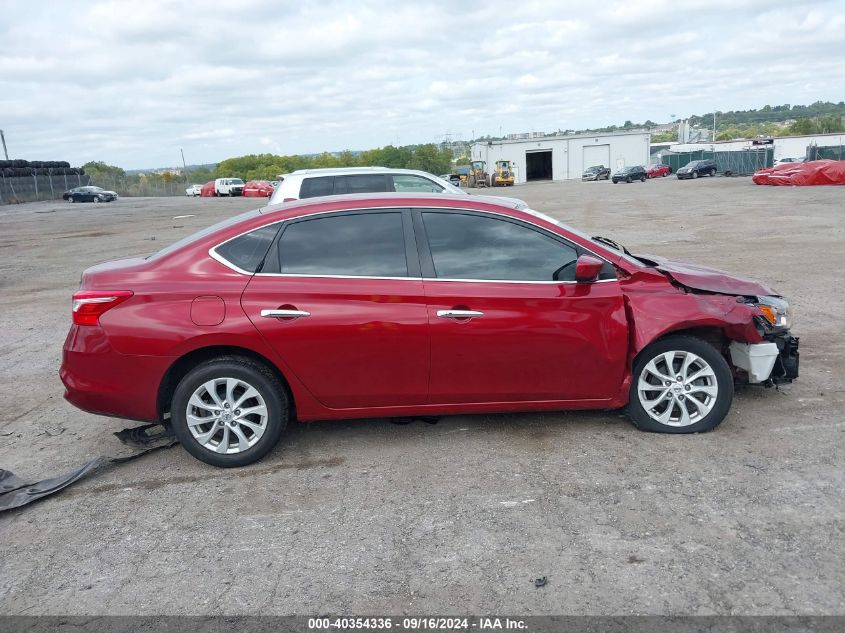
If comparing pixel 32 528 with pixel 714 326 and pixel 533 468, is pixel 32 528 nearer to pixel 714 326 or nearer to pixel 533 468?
pixel 533 468

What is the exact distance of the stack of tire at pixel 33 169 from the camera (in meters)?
52.2

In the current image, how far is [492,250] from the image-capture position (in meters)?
4.76

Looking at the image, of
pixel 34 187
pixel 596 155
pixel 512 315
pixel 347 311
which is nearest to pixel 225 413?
pixel 347 311

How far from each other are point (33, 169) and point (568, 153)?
5054cm

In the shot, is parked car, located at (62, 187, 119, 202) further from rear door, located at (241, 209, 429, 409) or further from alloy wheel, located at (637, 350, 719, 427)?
alloy wheel, located at (637, 350, 719, 427)

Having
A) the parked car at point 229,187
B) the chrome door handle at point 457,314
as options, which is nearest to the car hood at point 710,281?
the chrome door handle at point 457,314

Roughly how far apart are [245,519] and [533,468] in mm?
1761

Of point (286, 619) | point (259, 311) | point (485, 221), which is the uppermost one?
point (485, 221)

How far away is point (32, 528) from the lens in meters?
4.03

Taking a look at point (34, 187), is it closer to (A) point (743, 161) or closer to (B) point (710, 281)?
(A) point (743, 161)

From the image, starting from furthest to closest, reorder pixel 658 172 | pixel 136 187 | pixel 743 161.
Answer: pixel 136 187 < pixel 658 172 < pixel 743 161

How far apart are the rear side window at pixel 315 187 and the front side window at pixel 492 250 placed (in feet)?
20.4

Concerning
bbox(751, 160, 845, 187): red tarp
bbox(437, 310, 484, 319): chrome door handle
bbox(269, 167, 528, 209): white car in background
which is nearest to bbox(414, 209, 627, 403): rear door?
bbox(437, 310, 484, 319): chrome door handle

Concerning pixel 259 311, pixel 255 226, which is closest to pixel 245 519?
pixel 259 311
